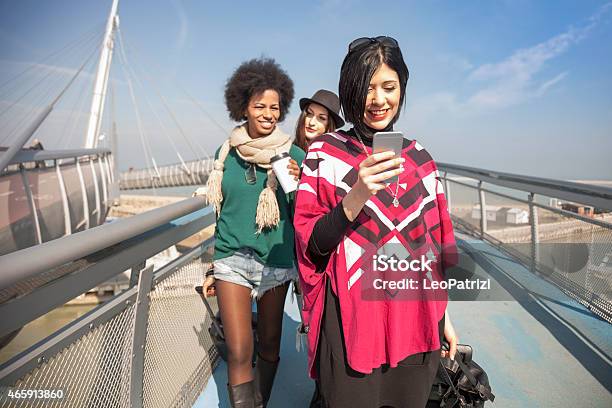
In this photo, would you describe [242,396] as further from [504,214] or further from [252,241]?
[504,214]

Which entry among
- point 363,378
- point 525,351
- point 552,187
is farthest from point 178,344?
point 552,187

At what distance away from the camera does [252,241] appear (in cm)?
175

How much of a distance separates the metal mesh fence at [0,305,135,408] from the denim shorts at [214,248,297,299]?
0.40 meters

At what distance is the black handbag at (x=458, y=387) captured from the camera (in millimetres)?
1495

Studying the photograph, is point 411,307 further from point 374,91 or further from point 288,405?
point 288,405

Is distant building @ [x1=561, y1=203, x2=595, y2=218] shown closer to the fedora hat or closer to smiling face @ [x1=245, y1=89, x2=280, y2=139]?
the fedora hat

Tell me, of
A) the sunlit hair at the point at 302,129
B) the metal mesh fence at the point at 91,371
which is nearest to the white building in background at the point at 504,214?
the sunlit hair at the point at 302,129

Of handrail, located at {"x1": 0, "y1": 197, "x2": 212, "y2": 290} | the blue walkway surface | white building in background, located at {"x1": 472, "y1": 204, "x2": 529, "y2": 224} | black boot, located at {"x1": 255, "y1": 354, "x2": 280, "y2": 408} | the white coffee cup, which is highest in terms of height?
the white coffee cup

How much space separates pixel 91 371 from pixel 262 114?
1.31 m

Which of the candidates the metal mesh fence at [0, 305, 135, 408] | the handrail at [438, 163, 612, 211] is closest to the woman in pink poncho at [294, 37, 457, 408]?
the metal mesh fence at [0, 305, 135, 408]

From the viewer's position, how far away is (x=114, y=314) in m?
1.38

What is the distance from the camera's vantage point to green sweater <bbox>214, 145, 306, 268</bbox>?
69.1 inches

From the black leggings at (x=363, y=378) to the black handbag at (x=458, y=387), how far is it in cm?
37

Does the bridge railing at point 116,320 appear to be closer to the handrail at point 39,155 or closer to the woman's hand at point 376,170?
the woman's hand at point 376,170
